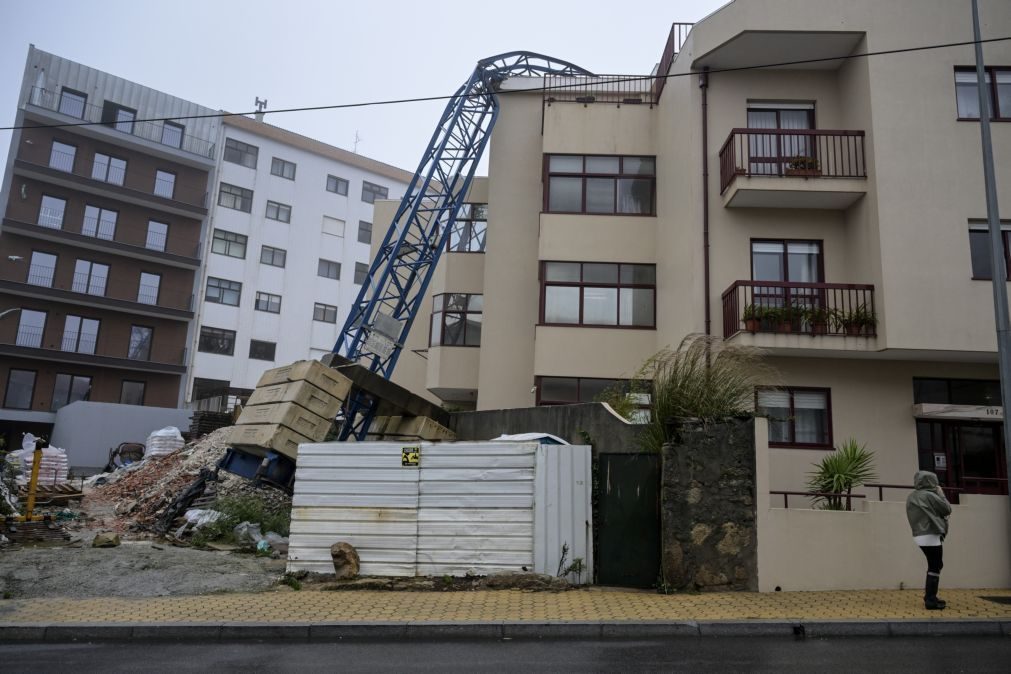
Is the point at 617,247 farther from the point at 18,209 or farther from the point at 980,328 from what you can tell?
the point at 18,209

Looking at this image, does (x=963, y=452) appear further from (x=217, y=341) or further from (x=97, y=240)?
(x=97, y=240)

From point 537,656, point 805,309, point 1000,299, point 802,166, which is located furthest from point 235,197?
point 537,656

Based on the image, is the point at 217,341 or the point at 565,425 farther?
the point at 217,341

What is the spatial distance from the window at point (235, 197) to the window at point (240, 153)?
5.19ft

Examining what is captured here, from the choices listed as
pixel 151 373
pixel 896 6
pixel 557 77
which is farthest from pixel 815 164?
pixel 151 373

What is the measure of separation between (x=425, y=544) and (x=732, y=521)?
4.19m

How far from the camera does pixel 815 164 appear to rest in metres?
15.3

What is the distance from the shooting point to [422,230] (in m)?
22.0

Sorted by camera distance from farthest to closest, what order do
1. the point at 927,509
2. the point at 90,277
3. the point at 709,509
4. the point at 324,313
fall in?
the point at 324,313
the point at 90,277
the point at 709,509
the point at 927,509

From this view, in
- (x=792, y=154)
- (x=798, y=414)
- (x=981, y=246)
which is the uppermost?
(x=792, y=154)

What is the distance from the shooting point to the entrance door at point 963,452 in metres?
14.6

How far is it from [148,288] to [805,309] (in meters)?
36.3

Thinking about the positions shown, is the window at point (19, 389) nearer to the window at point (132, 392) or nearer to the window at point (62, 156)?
the window at point (132, 392)

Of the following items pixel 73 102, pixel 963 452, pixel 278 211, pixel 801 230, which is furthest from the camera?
pixel 278 211
